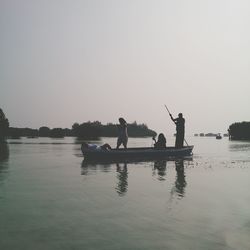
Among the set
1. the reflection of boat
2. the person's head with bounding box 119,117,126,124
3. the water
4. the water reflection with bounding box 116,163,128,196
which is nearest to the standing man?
the person's head with bounding box 119,117,126,124

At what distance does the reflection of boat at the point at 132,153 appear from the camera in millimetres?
29344

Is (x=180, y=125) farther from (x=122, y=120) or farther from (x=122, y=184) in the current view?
(x=122, y=184)

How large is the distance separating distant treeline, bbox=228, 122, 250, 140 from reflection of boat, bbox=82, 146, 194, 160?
153 meters

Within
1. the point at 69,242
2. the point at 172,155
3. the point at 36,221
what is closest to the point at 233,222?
the point at 69,242

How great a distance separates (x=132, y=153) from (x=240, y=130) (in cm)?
16049

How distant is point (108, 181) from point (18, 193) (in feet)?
15.8

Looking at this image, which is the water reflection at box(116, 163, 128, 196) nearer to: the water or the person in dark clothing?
the water

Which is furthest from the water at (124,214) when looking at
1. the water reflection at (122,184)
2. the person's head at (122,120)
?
the person's head at (122,120)

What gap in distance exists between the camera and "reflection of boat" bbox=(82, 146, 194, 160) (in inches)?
1155

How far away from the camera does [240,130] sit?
180875mm

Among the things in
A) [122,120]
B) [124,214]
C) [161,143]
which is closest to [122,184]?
[124,214]

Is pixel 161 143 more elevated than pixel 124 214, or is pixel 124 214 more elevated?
pixel 161 143

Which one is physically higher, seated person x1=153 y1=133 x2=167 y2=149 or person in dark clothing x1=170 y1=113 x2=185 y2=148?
person in dark clothing x1=170 y1=113 x2=185 y2=148

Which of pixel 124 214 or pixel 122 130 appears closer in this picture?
pixel 124 214
